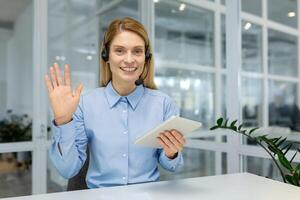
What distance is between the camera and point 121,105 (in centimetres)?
131

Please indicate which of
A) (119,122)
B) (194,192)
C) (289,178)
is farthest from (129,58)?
(289,178)

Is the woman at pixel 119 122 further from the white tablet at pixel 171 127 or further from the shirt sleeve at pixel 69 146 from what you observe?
the white tablet at pixel 171 127

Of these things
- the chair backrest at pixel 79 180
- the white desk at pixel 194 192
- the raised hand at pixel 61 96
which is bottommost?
the chair backrest at pixel 79 180

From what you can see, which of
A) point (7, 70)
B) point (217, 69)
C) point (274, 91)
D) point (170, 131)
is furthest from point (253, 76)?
point (7, 70)

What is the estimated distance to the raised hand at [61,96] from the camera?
1008mm

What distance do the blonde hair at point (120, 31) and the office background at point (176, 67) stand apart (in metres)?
1.09

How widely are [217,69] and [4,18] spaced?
214cm

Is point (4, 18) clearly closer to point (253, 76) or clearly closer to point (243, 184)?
point (253, 76)

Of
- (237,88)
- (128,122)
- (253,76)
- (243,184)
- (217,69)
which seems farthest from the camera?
(217,69)

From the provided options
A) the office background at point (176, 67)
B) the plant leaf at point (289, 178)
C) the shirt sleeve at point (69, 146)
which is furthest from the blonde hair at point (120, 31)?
the office background at point (176, 67)

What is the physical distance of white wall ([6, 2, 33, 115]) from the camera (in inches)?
112

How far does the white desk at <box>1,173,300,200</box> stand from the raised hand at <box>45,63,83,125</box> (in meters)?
0.26

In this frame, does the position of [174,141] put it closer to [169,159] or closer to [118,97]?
[169,159]

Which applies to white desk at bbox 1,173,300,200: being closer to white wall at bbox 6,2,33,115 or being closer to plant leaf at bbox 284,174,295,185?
plant leaf at bbox 284,174,295,185
